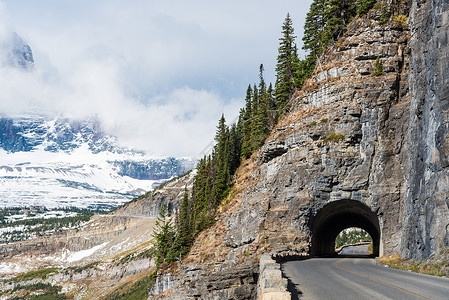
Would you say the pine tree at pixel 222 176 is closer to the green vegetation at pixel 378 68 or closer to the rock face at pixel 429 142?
the green vegetation at pixel 378 68

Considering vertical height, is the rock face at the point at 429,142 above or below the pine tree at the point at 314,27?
below

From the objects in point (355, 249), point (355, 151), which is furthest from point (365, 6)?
point (355, 249)

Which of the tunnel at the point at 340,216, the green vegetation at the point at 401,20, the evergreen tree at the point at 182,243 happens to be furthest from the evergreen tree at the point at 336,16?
the evergreen tree at the point at 182,243

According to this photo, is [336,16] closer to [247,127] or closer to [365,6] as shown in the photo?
[365,6]

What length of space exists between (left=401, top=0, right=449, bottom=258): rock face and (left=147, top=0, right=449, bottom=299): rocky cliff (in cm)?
13

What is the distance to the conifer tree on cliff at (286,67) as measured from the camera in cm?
6588

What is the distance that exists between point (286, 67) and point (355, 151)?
107ft

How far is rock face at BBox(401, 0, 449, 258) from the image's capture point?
24.5 metres

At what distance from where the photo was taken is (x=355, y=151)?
38250 mm

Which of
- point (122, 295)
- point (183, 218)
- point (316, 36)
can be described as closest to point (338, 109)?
point (316, 36)

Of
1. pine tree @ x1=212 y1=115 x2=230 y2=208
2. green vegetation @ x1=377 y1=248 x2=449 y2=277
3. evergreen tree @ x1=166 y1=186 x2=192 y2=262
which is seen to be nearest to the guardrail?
green vegetation @ x1=377 y1=248 x2=449 y2=277

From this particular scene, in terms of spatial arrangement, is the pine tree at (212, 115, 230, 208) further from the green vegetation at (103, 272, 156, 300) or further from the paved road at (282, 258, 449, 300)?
the green vegetation at (103, 272, 156, 300)

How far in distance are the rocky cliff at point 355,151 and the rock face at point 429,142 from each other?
130mm

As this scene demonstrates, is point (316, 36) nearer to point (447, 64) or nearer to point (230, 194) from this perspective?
point (230, 194)
